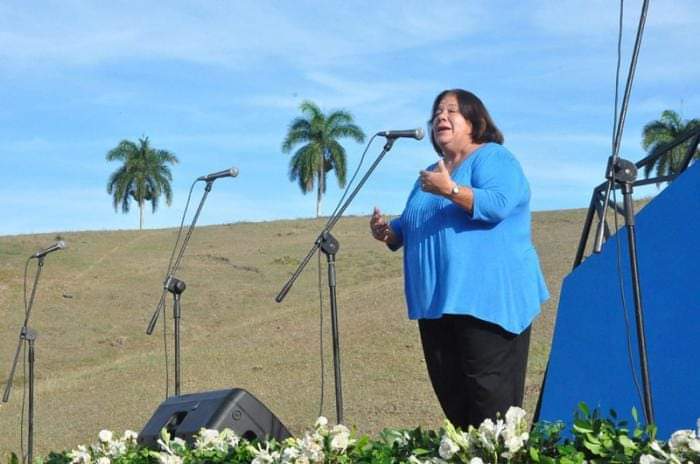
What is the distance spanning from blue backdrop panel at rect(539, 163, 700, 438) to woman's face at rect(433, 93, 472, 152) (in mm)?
756

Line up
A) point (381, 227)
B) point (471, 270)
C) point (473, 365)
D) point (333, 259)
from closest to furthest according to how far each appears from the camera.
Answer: point (473, 365) < point (471, 270) < point (381, 227) < point (333, 259)

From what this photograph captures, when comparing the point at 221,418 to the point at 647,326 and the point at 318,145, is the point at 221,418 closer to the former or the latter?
the point at 647,326

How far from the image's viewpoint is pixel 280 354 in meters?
16.6

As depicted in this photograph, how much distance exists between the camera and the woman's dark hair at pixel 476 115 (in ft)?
14.7

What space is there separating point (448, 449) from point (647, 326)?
1823mm

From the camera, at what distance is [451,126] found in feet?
14.6

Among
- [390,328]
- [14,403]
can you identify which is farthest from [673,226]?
[14,403]

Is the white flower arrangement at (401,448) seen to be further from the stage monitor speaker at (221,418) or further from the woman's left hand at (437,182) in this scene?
the woman's left hand at (437,182)

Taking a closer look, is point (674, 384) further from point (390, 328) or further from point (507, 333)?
point (390, 328)

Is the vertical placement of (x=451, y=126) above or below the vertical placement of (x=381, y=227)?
above

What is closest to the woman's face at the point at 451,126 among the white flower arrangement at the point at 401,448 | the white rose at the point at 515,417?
the white flower arrangement at the point at 401,448

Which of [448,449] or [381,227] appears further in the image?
[381,227]

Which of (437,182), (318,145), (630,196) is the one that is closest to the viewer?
(630,196)

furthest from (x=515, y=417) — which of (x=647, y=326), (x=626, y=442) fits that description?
(x=647, y=326)
